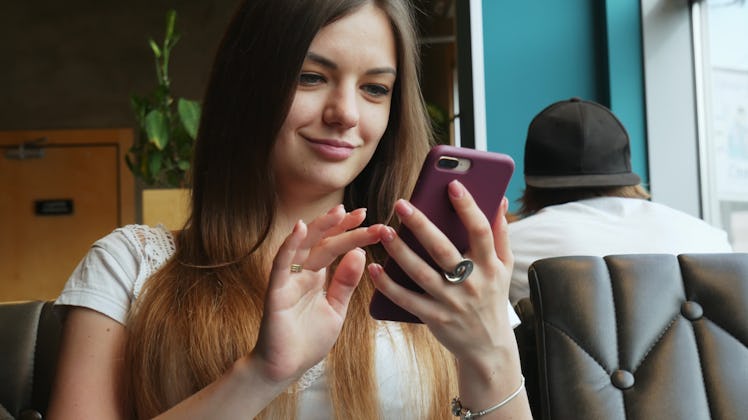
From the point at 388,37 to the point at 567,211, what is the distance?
1204 millimetres

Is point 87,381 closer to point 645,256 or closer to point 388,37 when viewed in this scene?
point 388,37

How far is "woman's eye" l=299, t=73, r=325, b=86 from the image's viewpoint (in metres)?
1.15

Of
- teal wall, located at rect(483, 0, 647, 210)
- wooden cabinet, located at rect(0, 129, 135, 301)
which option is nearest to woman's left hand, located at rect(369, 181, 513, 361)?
teal wall, located at rect(483, 0, 647, 210)

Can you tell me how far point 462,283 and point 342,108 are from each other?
0.35 m

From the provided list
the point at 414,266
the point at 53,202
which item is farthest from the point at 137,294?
the point at 53,202

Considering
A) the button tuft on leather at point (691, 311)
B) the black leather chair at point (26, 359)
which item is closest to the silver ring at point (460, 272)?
the button tuft on leather at point (691, 311)

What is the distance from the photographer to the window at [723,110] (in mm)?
2936

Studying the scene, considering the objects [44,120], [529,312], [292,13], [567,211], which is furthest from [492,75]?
[44,120]

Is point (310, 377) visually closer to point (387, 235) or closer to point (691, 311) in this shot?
point (387, 235)

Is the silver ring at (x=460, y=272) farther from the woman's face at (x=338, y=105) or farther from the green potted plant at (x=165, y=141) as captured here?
the green potted plant at (x=165, y=141)

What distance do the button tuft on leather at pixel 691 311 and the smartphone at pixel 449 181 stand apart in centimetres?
55

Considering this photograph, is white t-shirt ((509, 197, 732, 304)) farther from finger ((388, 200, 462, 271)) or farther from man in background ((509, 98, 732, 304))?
finger ((388, 200, 462, 271))

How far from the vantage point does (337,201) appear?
4.33 ft

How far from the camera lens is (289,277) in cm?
90
